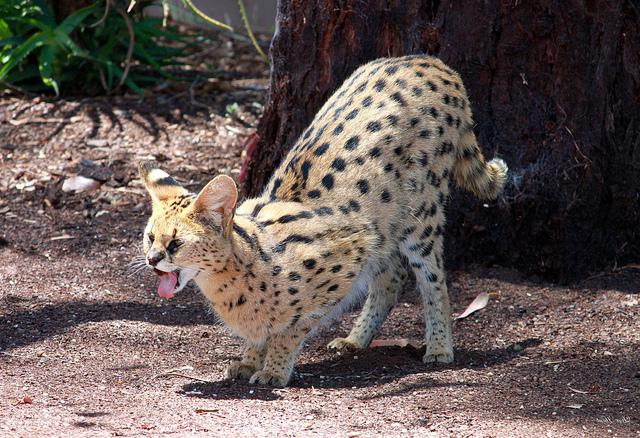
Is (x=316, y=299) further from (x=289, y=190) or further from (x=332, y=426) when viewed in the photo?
(x=332, y=426)

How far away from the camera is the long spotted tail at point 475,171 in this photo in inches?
235

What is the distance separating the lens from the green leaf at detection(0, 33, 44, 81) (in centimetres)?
880

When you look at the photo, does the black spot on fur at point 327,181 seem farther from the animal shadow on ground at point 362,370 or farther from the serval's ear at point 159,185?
the animal shadow on ground at point 362,370

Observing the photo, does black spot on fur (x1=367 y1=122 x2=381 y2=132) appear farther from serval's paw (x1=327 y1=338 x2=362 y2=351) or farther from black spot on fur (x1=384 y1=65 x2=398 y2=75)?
serval's paw (x1=327 y1=338 x2=362 y2=351)

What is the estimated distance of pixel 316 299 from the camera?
543 centimetres

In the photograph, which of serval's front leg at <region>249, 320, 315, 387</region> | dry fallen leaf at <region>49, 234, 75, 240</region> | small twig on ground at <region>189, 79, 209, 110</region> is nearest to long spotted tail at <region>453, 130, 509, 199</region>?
serval's front leg at <region>249, 320, 315, 387</region>

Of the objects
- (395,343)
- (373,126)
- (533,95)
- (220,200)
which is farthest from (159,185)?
(533,95)

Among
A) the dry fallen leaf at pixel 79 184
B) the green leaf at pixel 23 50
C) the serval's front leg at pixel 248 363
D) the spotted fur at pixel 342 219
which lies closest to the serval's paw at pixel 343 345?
the spotted fur at pixel 342 219

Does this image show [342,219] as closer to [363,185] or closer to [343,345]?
[363,185]

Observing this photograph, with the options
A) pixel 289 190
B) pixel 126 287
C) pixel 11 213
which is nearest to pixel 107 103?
pixel 11 213

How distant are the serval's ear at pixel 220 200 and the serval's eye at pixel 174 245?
0.18 m

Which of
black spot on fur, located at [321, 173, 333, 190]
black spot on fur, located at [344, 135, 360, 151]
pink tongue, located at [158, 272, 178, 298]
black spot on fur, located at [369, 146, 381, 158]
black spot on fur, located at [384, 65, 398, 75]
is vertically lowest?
pink tongue, located at [158, 272, 178, 298]

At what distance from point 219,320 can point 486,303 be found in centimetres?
169

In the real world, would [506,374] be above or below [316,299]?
below
